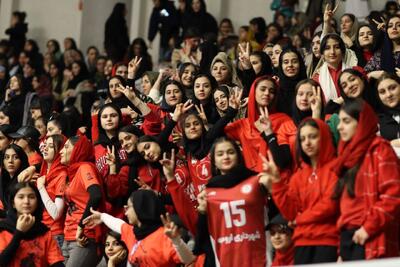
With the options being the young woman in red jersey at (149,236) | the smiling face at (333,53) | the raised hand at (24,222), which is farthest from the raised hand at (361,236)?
the smiling face at (333,53)

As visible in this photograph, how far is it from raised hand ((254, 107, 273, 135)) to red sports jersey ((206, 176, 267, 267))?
0.46m

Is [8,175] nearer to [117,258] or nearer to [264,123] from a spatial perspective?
[117,258]

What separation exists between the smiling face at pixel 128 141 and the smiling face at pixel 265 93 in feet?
4.46

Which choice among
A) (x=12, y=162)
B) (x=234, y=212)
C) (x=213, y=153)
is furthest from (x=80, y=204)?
(x=234, y=212)

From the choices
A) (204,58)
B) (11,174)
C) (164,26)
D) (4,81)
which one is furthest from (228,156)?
(164,26)

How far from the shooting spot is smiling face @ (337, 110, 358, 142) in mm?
7641

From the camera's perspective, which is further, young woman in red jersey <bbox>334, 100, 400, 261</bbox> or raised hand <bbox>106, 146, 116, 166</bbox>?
raised hand <bbox>106, 146, 116, 166</bbox>

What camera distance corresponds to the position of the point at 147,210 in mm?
8555

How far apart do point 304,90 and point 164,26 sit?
8.72 meters

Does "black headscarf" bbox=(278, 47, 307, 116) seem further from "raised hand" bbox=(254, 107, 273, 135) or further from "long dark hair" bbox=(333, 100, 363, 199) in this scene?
"long dark hair" bbox=(333, 100, 363, 199)

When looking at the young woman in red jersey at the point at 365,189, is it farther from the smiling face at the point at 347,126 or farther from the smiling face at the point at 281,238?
the smiling face at the point at 281,238

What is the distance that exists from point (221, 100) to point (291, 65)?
722 mm

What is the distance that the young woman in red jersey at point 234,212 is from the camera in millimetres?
8258

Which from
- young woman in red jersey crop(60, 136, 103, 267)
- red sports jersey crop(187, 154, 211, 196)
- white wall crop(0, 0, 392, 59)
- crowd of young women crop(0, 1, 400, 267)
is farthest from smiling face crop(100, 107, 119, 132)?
white wall crop(0, 0, 392, 59)
